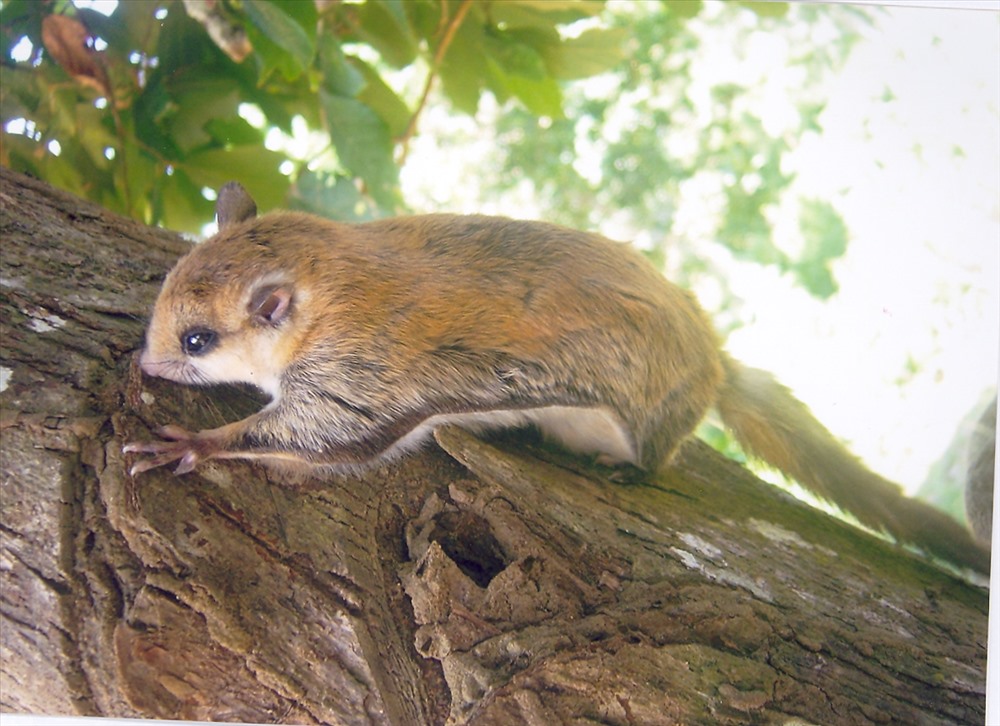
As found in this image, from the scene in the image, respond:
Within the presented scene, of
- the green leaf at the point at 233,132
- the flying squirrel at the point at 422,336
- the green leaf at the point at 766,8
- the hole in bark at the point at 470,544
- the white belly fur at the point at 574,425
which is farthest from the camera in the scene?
the green leaf at the point at 766,8

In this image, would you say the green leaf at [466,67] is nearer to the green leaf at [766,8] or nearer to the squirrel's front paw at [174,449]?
the green leaf at [766,8]

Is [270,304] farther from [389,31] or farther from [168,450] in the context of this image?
[389,31]

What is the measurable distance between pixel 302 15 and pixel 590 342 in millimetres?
983

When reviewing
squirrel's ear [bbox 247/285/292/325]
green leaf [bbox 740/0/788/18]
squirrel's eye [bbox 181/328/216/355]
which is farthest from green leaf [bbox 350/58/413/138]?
green leaf [bbox 740/0/788/18]

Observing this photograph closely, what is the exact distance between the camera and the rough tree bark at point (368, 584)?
1.28 m

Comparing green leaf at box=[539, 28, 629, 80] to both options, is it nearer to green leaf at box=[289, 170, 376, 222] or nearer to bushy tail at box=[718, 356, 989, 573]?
green leaf at box=[289, 170, 376, 222]

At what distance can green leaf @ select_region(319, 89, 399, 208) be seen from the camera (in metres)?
1.87

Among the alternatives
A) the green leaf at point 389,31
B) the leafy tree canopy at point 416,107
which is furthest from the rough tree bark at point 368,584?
the green leaf at point 389,31

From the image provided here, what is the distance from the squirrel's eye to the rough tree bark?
84 mm

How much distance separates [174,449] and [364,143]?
0.87 m

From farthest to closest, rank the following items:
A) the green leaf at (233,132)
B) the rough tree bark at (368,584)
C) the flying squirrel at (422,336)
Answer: the green leaf at (233,132) → the flying squirrel at (422,336) → the rough tree bark at (368,584)

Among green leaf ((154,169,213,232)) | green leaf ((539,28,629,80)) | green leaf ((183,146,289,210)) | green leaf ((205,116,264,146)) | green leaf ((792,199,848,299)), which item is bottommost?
green leaf ((154,169,213,232))

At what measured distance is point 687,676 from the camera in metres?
1.44

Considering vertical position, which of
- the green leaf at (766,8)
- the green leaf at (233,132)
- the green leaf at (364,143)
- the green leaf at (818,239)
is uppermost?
the green leaf at (766,8)
